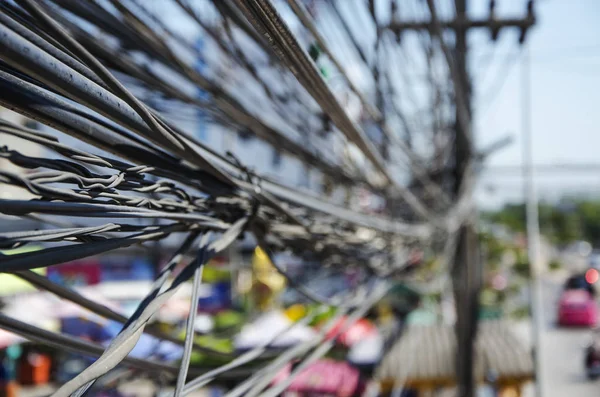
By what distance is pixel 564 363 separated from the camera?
44.8 ft

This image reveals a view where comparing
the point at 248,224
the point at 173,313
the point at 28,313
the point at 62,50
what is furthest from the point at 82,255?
the point at 173,313

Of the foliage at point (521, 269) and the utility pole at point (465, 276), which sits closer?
the utility pole at point (465, 276)

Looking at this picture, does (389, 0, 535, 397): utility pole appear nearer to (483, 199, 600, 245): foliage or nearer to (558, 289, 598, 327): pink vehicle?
(558, 289, 598, 327): pink vehicle

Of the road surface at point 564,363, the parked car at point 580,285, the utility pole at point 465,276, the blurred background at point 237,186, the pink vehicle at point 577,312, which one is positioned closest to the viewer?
the blurred background at point 237,186

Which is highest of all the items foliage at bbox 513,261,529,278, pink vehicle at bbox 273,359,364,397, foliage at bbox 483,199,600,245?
foliage at bbox 483,199,600,245

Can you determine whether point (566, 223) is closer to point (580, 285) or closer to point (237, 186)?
point (580, 285)

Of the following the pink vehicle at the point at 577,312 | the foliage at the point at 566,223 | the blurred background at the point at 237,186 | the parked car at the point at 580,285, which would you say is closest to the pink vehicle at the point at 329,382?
the blurred background at the point at 237,186

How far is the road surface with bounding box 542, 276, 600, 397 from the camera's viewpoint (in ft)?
37.3

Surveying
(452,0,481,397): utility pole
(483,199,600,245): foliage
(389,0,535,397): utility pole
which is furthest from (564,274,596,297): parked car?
(483,199,600,245): foliage

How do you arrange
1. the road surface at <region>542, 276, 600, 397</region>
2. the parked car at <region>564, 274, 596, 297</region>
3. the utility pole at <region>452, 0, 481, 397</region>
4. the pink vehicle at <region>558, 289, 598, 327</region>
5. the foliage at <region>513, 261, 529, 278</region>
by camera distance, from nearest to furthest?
1. the utility pole at <region>452, 0, 481, 397</region>
2. the road surface at <region>542, 276, 600, 397</region>
3. the pink vehicle at <region>558, 289, 598, 327</region>
4. the parked car at <region>564, 274, 596, 297</region>
5. the foliage at <region>513, 261, 529, 278</region>

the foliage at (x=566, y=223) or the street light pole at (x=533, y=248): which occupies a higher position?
the foliage at (x=566, y=223)

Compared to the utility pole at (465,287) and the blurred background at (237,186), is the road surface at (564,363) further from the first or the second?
the utility pole at (465,287)

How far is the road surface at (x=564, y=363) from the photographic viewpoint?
37.3 feet

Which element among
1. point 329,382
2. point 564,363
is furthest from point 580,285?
point 329,382
